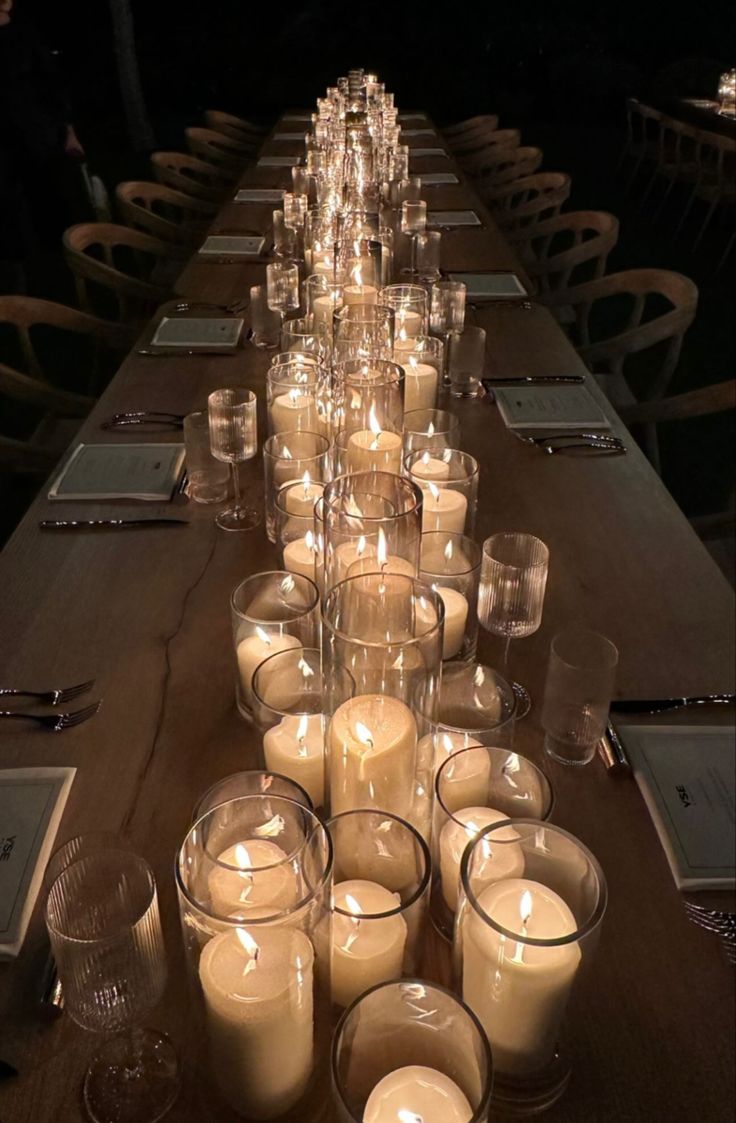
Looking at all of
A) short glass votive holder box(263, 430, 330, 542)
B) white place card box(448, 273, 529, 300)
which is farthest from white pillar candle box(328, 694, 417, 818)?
white place card box(448, 273, 529, 300)

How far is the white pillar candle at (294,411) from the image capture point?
1360 mm

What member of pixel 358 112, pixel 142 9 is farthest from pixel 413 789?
pixel 142 9

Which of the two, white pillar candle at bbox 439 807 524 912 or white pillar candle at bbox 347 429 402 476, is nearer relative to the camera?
white pillar candle at bbox 439 807 524 912

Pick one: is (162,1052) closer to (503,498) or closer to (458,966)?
(458,966)

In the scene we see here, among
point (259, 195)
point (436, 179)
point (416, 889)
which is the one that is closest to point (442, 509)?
point (416, 889)

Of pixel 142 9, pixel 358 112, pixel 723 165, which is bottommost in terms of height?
pixel 723 165

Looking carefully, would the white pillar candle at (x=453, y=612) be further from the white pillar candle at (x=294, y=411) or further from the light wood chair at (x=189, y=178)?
the light wood chair at (x=189, y=178)

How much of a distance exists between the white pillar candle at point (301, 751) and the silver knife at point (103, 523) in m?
0.56

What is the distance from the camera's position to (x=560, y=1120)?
0.61 metres

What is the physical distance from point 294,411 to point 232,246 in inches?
63.0

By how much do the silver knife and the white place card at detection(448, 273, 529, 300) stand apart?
4.29ft

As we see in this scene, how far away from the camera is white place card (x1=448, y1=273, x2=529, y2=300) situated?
2.34m

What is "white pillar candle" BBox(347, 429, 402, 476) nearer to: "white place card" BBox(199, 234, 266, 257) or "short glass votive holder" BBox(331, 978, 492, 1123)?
"short glass votive holder" BBox(331, 978, 492, 1123)

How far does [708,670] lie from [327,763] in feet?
1.64
